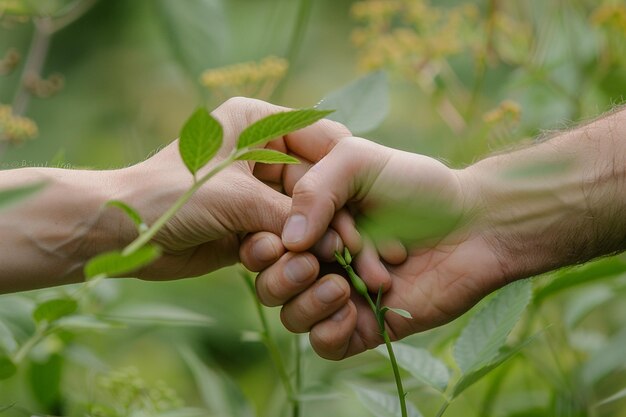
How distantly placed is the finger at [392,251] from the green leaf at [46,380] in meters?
0.30

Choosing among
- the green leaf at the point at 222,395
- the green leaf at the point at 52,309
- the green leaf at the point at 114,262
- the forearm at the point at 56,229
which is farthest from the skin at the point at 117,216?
the green leaf at the point at 114,262

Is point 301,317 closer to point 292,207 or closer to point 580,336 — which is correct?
point 292,207

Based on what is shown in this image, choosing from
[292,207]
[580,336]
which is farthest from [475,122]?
[292,207]

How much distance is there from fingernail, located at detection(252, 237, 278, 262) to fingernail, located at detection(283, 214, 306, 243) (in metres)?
0.02

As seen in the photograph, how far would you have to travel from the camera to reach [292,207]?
2.77ft

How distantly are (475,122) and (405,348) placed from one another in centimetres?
67

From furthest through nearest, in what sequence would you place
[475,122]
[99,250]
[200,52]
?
[475,122] < [200,52] < [99,250]

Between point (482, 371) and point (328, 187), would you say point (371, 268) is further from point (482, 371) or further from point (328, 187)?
point (482, 371)

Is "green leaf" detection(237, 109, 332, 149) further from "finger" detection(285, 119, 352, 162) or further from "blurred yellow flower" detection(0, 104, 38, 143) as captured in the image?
"blurred yellow flower" detection(0, 104, 38, 143)

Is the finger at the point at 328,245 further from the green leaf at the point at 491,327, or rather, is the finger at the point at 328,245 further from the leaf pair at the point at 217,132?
the leaf pair at the point at 217,132

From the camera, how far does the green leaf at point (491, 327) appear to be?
0.67 m

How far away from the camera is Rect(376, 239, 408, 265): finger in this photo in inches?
35.3

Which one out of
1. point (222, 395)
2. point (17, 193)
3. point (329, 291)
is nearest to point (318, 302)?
point (329, 291)

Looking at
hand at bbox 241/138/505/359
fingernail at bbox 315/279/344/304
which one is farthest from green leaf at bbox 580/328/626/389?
fingernail at bbox 315/279/344/304
